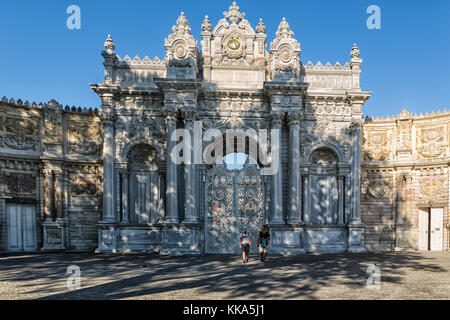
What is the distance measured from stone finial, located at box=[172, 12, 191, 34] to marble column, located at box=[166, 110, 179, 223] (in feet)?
15.3

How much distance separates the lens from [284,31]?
19531 mm

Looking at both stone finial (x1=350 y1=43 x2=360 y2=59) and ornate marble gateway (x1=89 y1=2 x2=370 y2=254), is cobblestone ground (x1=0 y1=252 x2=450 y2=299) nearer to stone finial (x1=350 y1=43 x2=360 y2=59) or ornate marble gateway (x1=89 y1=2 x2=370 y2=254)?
ornate marble gateway (x1=89 y1=2 x2=370 y2=254)

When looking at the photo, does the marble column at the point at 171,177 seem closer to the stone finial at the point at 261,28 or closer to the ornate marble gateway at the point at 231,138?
the ornate marble gateway at the point at 231,138

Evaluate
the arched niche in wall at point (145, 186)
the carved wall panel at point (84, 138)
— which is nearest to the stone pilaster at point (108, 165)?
the arched niche in wall at point (145, 186)

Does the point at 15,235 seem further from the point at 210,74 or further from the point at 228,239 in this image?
the point at 210,74

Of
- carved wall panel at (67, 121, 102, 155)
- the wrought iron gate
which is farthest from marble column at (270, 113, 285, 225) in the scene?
carved wall panel at (67, 121, 102, 155)

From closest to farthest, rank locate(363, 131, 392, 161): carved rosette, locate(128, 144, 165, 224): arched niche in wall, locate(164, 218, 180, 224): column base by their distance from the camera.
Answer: locate(164, 218, 180, 224): column base → locate(128, 144, 165, 224): arched niche in wall → locate(363, 131, 392, 161): carved rosette

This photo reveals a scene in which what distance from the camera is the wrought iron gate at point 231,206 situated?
19.2m

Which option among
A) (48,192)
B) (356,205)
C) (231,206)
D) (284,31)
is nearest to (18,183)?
(48,192)

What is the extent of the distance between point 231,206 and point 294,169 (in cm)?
409

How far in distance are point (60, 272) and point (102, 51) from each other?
1259cm

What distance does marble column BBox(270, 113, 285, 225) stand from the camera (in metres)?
18.6

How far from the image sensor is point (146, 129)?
19922 millimetres

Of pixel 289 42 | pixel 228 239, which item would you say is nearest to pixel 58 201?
→ pixel 228 239
